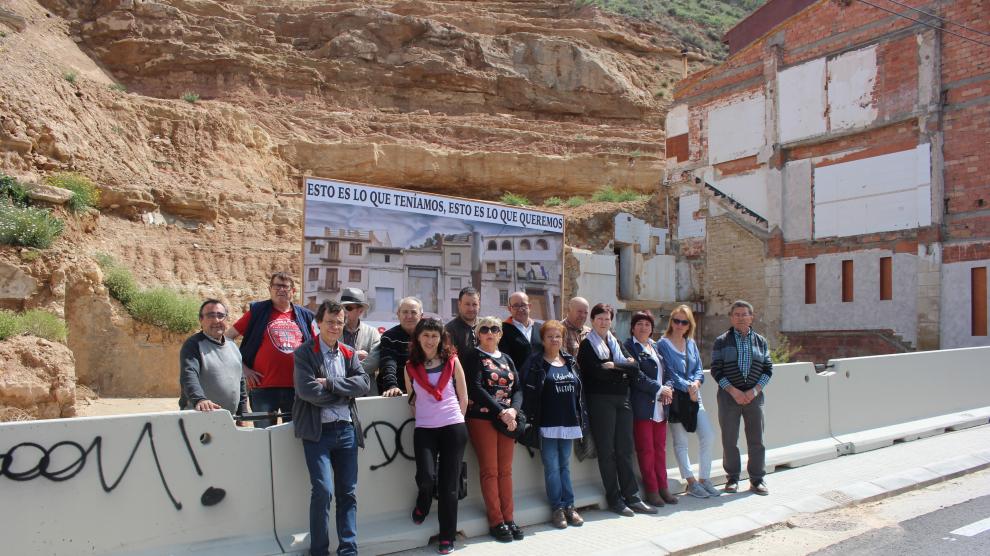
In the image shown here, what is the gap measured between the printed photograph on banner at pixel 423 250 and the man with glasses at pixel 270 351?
357 cm

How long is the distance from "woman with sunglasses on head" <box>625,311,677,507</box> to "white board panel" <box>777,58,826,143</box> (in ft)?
64.6

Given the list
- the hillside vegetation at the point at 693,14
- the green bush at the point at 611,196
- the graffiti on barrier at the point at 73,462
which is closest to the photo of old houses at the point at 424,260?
the graffiti on barrier at the point at 73,462

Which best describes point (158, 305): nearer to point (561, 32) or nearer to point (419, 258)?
point (419, 258)

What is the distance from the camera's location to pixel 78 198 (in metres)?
18.6

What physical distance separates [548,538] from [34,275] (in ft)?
42.5

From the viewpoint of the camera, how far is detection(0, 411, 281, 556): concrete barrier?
4270 millimetres

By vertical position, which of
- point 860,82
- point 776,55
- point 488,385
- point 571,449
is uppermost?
point 776,55

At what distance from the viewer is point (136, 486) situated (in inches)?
181

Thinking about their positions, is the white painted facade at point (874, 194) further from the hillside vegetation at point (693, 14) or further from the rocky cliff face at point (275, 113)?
the hillside vegetation at point (693, 14)

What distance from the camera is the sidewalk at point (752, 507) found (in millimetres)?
5593

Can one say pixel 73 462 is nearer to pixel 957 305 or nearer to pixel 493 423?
pixel 493 423

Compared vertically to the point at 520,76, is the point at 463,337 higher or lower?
lower

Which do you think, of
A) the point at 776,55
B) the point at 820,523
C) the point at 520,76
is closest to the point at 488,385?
the point at 820,523

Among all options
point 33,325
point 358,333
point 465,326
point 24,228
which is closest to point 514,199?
point 24,228
